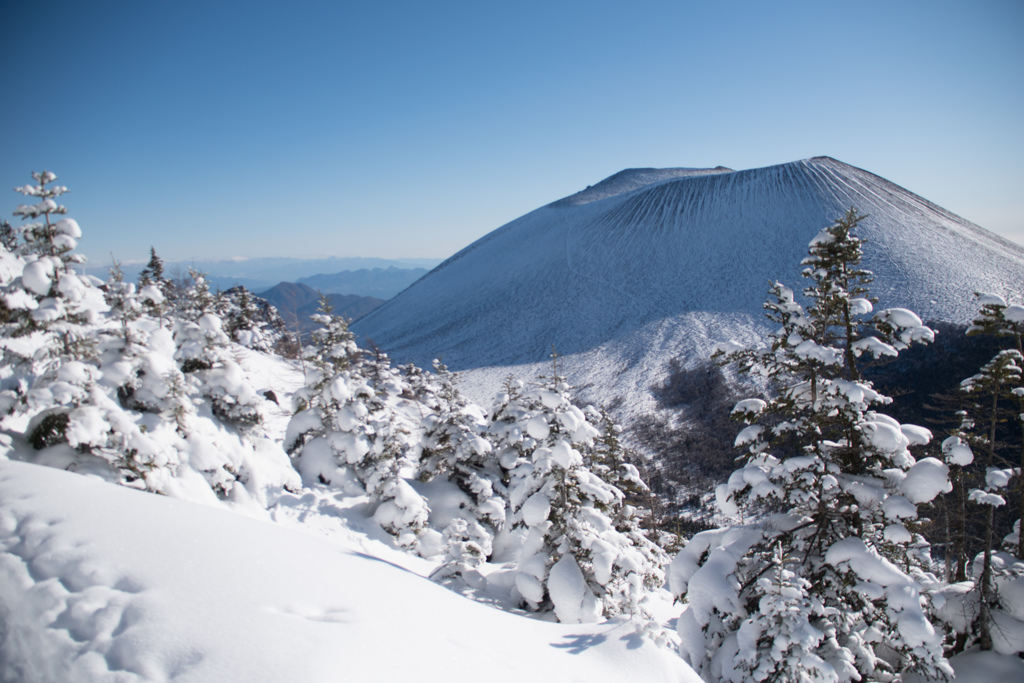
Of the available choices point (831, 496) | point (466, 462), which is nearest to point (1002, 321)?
point (831, 496)

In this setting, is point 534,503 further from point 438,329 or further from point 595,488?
point 438,329

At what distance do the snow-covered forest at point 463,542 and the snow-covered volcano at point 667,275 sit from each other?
111 ft

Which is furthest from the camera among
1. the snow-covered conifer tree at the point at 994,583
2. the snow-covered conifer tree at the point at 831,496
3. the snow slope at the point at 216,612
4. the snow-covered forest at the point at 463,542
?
the snow-covered conifer tree at the point at 994,583

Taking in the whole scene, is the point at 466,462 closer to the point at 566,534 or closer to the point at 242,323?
the point at 566,534

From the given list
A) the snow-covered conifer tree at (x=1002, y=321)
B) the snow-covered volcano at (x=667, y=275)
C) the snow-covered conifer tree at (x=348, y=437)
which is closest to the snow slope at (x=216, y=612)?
the snow-covered conifer tree at (x=348, y=437)

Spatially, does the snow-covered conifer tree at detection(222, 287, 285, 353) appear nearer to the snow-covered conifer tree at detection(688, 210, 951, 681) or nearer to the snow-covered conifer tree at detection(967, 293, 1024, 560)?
the snow-covered conifer tree at detection(688, 210, 951, 681)

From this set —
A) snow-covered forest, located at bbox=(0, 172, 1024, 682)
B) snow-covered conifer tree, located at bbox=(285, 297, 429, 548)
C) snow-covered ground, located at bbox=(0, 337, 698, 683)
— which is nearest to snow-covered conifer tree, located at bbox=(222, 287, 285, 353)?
snow-covered conifer tree, located at bbox=(285, 297, 429, 548)

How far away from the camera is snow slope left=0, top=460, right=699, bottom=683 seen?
157 inches

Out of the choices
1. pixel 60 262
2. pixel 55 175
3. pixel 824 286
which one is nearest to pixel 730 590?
pixel 824 286

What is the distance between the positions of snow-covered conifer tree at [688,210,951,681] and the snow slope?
2029mm

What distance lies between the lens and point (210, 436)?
→ 1065cm

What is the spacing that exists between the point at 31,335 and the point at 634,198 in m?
87.5

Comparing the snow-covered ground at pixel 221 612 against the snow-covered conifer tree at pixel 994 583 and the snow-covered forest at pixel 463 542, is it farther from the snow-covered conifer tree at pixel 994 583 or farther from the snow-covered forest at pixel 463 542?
the snow-covered conifer tree at pixel 994 583

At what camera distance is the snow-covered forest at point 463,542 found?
4488 millimetres
